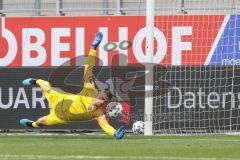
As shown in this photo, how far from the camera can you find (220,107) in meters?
15.3

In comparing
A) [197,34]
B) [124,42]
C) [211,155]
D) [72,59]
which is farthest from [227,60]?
[211,155]

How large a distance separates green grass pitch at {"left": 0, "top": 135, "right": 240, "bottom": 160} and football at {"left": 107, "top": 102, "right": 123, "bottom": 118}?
61.3 inches

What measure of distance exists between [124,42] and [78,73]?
2.73 meters

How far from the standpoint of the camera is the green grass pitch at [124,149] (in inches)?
374

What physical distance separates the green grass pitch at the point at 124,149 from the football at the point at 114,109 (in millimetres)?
1557

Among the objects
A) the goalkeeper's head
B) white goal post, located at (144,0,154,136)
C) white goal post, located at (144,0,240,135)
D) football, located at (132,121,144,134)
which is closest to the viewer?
the goalkeeper's head

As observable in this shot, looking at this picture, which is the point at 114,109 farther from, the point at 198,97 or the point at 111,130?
the point at 198,97

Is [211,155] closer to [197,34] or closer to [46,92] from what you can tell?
[46,92]

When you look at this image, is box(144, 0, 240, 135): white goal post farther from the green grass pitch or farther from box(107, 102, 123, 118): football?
the green grass pitch

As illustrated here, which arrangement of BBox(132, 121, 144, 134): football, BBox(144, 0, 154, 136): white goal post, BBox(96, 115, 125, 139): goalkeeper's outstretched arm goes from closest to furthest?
BBox(96, 115, 125, 139): goalkeeper's outstretched arm < BBox(132, 121, 144, 134): football < BBox(144, 0, 154, 136): white goal post

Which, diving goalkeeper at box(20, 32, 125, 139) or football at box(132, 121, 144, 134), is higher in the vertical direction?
diving goalkeeper at box(20, 32, 125, 139)

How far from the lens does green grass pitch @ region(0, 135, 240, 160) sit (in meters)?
9.49

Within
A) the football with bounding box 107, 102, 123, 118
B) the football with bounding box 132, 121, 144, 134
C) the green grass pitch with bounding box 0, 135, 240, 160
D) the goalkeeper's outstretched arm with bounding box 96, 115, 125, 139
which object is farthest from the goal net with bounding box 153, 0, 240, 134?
the green grass pitch with bounding box 0, 135, 240, 160

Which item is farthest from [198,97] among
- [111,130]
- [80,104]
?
[111,130]
